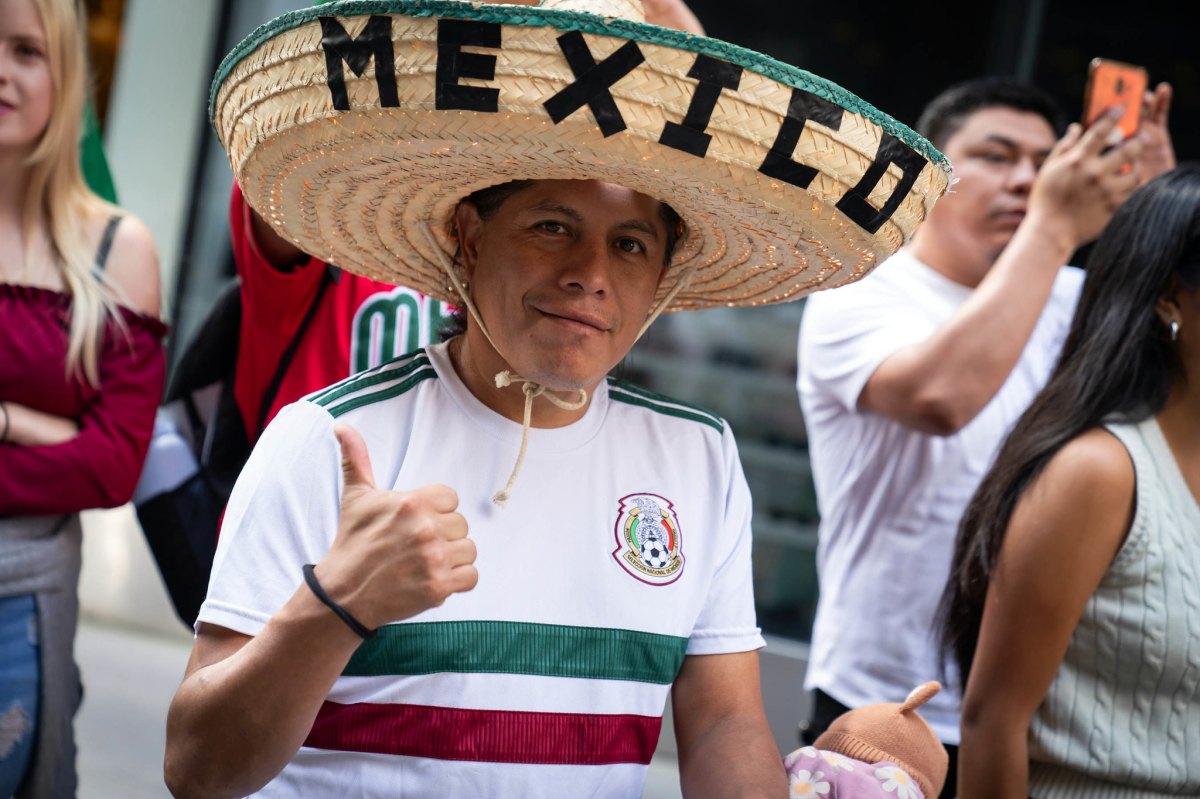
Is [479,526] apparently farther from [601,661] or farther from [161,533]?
[161,533]

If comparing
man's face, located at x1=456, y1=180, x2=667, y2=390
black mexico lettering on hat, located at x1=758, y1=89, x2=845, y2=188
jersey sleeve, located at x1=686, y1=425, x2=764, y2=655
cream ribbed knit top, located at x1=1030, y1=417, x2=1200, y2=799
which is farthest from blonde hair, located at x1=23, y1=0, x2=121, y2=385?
cream ribbed knit top, located at x1=1030, y1=417, x2=1200, y2=799

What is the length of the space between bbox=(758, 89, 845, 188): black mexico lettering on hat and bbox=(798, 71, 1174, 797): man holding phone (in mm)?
1261

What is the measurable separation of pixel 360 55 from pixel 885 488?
1.82 m

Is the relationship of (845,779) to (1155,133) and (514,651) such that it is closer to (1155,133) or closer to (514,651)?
(514,651)

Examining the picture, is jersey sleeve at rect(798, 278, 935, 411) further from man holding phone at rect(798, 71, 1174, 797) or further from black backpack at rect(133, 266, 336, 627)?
black backpack at rect(133, 266, 336, 627)

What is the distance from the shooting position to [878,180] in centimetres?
167

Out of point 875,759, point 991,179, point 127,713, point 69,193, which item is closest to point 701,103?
point 875,759

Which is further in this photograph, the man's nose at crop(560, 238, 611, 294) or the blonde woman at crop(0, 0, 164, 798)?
the blonde woman at crop(0, 0, 164, 798)

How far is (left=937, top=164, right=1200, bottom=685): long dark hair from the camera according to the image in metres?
2.40

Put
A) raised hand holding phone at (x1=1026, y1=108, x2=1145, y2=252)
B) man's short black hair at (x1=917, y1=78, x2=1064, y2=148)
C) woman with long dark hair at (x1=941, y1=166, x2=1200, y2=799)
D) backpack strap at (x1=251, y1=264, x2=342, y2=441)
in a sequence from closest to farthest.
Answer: woman with long dark hair at (x1=941, y1=166, x2=1200, y2=799), backpack strap at (x1=251, y1=264, x2=342, y2=441), raised hand holding phone at (x1=1026, y1=108, x2=1145, y2=252), man's short black hair at (x1=917, y1=78, x2=1064, y2=148)

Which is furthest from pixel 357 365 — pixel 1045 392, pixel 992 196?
pixel 992 196

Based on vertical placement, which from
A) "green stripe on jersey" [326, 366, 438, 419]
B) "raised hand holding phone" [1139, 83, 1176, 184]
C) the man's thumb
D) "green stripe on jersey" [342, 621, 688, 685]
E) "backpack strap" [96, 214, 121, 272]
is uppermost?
"raised hand holding phone" [1139, 83, 1176, 184]

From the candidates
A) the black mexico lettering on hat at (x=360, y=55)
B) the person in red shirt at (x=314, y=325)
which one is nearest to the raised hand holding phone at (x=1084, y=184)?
the person in red shirt at (x=314, y=325)

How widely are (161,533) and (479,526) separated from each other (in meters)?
1.03
